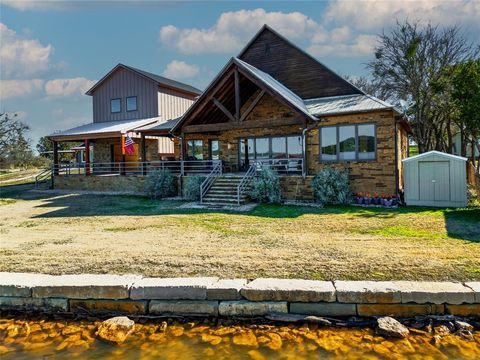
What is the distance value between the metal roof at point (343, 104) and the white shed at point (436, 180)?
2449 mm

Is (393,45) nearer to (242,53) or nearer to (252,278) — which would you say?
(242,53)

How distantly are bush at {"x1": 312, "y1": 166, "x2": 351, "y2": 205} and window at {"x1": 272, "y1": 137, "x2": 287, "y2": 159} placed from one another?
161 inches

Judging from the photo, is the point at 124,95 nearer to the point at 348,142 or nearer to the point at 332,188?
the point at 348,142

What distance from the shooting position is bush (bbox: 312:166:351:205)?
13.8 metres

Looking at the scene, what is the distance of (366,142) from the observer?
1476 centimetres

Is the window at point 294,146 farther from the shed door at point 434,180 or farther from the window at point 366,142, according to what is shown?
the shed door at point 434,180

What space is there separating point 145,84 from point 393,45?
55.3 feet

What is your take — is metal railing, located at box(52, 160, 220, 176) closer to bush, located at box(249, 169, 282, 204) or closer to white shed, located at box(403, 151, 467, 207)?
bush, located at box(249, 169, 282, 204)

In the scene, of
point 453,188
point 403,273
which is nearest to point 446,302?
point 403,273

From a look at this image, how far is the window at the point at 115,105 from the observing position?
25.7 meters

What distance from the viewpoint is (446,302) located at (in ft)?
15.7

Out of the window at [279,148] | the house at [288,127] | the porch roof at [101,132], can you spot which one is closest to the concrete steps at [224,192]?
the house at [288,127]

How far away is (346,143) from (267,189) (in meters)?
3.91

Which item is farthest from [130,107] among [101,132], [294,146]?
[294,146]
